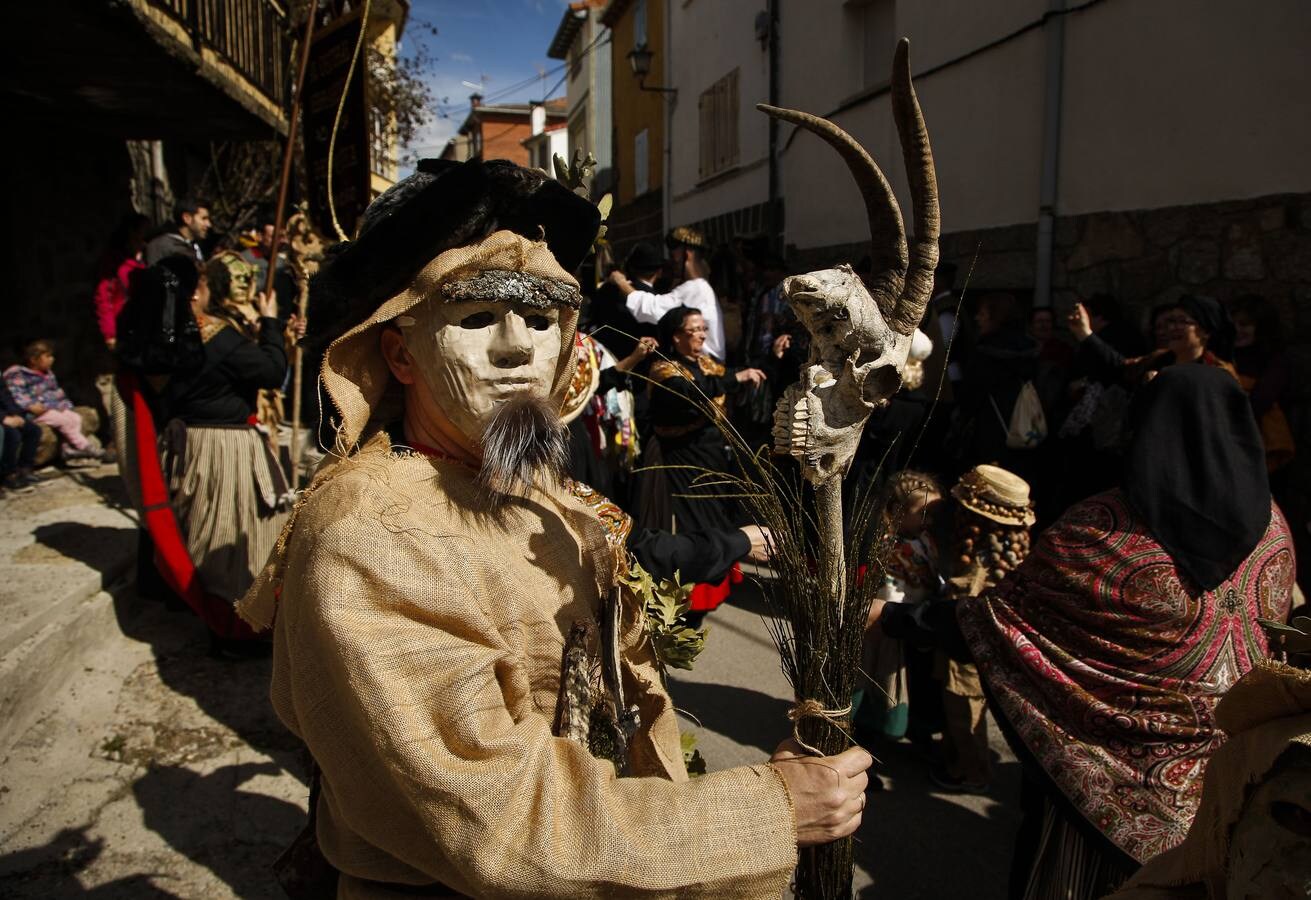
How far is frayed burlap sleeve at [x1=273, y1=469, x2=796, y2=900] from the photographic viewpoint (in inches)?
45.1

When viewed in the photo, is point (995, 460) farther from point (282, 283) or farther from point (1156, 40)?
point (282, 283)

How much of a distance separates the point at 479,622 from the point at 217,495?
385 cm

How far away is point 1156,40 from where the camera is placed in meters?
5.75

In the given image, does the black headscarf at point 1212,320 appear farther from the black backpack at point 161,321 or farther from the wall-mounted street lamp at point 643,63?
the wall-mounted street lamp at point 643,63

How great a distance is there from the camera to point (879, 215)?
1589 millimetres

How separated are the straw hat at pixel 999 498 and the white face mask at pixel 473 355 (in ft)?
7.66

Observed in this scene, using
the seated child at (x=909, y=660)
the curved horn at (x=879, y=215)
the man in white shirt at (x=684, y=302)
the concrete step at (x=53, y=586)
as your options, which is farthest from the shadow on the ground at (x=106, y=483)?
the curved horn at (x=879, y=215)

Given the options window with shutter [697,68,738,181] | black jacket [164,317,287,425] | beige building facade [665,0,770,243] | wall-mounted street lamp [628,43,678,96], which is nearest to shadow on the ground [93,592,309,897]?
black jacket [164,317,287,425]

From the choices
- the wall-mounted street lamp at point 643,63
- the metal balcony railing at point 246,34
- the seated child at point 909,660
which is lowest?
the seated child at point 909,660

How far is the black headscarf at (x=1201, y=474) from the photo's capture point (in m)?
2.22

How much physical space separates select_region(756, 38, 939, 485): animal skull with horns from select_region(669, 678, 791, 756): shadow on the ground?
8.22 ft

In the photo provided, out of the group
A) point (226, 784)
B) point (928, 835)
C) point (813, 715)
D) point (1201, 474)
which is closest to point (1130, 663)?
point (1201, 474)

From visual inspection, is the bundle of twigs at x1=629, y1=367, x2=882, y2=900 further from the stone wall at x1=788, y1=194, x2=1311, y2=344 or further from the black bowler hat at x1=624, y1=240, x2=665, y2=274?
the black bowler hat at x1=624, y1=240, x2=665, y2=274

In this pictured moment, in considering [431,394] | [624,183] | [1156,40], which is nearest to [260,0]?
[1156,40]
